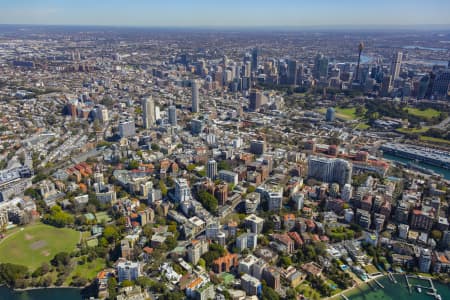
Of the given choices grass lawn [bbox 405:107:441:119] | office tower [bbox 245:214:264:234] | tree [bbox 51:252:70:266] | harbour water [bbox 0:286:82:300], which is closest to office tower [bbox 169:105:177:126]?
office tower [bbox 245:214:264:234]

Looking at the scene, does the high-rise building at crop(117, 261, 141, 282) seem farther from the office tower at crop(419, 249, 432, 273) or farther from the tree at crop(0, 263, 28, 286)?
the office tower at crop(419, 249, 432, 273)

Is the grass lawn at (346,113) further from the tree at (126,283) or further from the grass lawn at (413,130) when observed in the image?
the tree at (126,283)

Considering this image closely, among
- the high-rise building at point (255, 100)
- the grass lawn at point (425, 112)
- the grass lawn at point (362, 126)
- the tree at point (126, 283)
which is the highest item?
the high-rise building at point (255, 100)

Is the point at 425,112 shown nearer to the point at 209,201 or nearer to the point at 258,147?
the point at 258,147

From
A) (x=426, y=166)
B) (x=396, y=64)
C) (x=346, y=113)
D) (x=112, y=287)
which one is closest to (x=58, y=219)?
(x=112, y=287)

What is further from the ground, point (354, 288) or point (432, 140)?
point (432, 140)

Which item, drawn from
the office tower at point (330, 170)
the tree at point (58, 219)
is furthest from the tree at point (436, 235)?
the tree at point (58, 219)
